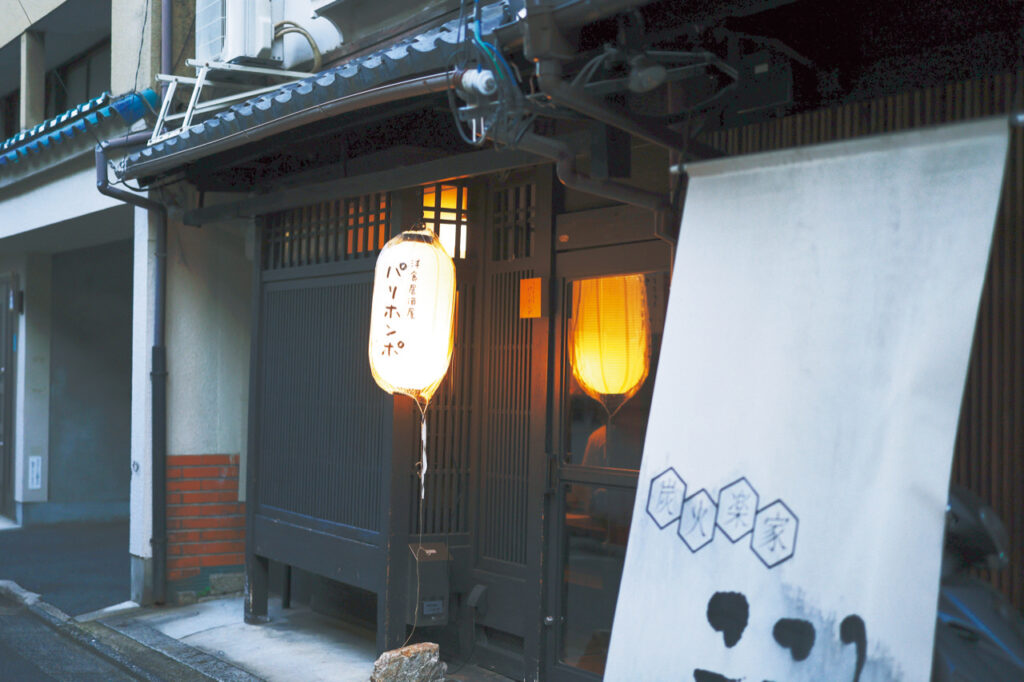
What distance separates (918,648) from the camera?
134 inches

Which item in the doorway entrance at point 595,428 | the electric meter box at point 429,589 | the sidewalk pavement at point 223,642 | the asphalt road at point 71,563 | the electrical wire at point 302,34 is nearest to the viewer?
the doorway entrance at point 595,428

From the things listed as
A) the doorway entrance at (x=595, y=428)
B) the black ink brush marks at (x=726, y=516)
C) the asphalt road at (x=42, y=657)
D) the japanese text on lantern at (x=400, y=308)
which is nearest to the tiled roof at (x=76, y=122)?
the japanese text on lantern at (x=400, y=308)

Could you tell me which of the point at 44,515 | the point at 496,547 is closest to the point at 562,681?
the point at 496,547

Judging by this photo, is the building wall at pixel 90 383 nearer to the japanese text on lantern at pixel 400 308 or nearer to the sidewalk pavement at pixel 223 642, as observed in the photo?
the sidewalk pavement at pixel 223 642

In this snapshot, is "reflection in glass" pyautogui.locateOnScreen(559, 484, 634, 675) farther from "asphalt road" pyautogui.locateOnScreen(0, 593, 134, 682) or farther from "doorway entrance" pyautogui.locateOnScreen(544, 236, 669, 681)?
"asphalt road" pyautogui.locateOnScreen(0, 593, 134, 682)

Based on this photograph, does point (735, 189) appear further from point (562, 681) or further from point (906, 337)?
point (562, 681)

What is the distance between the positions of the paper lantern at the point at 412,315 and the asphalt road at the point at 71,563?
4141mm

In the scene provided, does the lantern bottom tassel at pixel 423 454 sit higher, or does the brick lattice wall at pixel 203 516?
the lantern bottom tassel at pixel 423 454

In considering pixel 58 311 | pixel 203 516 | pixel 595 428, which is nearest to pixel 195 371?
pixel 203 516

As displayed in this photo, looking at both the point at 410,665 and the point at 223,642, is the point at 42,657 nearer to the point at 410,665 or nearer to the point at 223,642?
the point at 223,642

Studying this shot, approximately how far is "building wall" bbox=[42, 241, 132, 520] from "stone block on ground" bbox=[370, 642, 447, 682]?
33.3ft

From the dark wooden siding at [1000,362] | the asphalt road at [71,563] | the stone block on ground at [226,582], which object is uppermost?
the dark wooden siding at [1000,362]

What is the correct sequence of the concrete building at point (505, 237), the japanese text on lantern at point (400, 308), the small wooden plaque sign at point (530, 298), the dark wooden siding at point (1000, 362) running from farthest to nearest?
1. the small wooden plaque sign at point (530, 298)
2. the japanese text on lantern at point (400, 308)
3. the concrete building at point (505, 237)
4. the dark wooden siding at point (1000, 362)

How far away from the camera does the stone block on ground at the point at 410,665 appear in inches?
259
